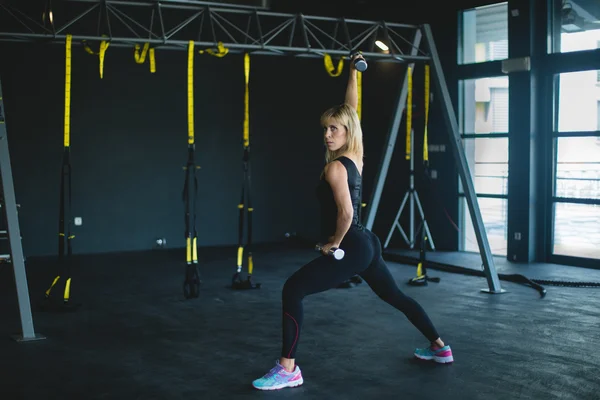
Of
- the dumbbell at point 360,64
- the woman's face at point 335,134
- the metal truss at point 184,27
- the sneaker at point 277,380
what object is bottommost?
the sneaker at point 277,380

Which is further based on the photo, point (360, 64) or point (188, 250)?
point (188, 250)

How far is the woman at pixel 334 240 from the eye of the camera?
419cm

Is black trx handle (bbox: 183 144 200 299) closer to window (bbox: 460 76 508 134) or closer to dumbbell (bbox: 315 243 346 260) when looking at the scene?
dumbbell (bbox: 315 243 346 260)

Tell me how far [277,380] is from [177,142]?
24.0 ft

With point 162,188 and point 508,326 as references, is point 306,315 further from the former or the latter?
point 162,188

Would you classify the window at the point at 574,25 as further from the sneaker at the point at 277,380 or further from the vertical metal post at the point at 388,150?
the sneaker at the point at 277,380

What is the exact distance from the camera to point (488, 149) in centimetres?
1033

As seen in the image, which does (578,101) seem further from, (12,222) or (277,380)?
(12,222)

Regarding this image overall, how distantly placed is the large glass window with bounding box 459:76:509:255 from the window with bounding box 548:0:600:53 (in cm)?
95

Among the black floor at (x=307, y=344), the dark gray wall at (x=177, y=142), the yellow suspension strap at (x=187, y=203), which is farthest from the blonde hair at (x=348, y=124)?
the dark gray wall at (x=177, y=142)

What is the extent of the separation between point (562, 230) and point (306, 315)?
15.1 ft

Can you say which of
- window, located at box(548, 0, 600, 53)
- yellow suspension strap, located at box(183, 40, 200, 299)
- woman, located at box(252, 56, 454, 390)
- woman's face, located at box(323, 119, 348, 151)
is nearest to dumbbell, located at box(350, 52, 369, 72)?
woman, located at box(252, 56, 454, 390)

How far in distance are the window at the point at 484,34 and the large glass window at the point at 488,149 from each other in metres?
0.33

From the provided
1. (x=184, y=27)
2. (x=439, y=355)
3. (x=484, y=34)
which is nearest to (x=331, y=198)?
(x=439, y=355)
